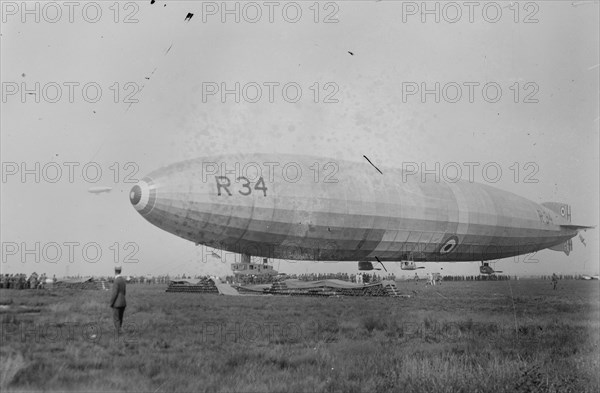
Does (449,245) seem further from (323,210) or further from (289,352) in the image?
(289,352)

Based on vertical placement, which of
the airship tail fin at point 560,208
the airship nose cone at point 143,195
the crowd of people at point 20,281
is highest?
the airship nose cone at point 143,195

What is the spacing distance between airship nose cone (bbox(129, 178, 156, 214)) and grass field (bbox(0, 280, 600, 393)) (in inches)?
121

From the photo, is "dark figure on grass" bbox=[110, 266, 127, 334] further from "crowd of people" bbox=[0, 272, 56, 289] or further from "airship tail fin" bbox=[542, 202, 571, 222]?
"airship tail fin" bbox=[542, 202, 571, 222]

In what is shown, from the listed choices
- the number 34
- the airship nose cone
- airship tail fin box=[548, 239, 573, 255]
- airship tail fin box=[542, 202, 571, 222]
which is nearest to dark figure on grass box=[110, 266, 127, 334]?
the airship nose cone

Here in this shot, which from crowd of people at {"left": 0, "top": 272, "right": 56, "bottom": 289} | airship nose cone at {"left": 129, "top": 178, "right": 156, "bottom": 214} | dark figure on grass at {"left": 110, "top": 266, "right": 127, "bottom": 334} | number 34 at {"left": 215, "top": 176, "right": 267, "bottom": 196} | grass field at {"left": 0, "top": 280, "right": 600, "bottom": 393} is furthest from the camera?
crowd of people at {"left": 0, "top": 272, "right": 56, "bottom": 289}

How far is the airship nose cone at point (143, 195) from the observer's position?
45.8ft

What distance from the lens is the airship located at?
14555 millimetres

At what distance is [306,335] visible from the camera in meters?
9.38

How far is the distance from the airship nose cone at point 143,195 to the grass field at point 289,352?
3.08 meters

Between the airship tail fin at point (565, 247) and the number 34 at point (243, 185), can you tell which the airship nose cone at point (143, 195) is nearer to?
the number 34 at point (243, 185)

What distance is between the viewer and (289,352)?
25.5 ft

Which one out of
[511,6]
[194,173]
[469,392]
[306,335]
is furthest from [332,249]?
[469,392]

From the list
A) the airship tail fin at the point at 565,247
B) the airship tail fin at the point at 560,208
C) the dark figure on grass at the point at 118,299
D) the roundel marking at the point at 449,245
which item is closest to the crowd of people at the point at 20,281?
the dark figure on grass at the point at 118,299

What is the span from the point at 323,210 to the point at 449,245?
7522mm
